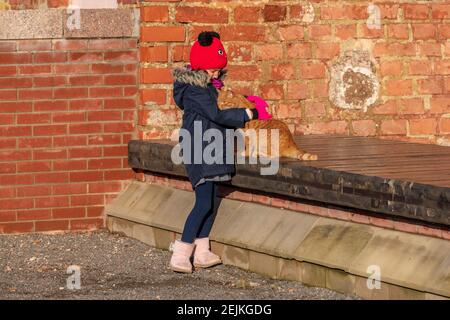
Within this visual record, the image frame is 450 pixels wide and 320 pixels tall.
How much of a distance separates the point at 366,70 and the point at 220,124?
2876 millimetres

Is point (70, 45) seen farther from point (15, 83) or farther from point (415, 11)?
point (415, 11)

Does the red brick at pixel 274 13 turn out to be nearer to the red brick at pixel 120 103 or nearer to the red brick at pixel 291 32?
the red brick at pixel 291 32

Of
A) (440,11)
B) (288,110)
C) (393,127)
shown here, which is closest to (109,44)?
(288,110)

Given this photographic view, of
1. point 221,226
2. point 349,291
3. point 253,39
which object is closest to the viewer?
point 349,291

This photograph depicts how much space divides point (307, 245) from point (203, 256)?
1.02 m

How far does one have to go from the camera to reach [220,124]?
8.90 metres

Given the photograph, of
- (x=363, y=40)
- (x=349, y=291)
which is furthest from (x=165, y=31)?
(x=349, y=291)

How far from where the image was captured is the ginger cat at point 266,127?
9242 mm

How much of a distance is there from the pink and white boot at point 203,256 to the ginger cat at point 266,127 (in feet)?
2.55

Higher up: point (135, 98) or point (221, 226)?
point (135, 98)

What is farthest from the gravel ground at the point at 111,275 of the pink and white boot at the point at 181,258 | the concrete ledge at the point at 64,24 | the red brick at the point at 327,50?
A: the red brick at the point at 327,50

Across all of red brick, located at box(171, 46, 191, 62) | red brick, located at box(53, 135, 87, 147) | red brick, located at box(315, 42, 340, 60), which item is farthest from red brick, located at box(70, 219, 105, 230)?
red brick, located at box(315, 42, 340, 60)

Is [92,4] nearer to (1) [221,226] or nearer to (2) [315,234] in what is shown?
(1) [221,226]

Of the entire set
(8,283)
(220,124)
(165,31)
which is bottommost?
(8,283)
